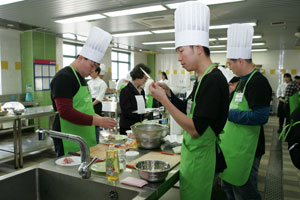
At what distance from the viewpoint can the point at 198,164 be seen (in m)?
1.34

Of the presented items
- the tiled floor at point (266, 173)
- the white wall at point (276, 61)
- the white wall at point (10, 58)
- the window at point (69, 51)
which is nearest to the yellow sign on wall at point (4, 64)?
the white wall at point (10, 58)

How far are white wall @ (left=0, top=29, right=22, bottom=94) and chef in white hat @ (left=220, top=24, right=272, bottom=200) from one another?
5931 mm

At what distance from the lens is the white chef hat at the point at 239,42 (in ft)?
6.68

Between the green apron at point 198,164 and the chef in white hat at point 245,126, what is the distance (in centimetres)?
62

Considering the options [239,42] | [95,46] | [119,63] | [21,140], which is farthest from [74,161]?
[119,63]

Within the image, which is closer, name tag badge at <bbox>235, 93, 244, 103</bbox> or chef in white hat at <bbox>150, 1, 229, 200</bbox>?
chef in white hat at <bbox>150, 1, 229, 200</bbox>

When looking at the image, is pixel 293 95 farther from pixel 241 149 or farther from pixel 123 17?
pixel 241 149

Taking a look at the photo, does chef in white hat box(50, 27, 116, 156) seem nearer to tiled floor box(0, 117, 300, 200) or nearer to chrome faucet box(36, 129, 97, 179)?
chrome faucet box(36, 129, 97, 179)

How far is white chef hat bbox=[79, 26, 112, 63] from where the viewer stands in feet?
6.74

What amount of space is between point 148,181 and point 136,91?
5.84 ft

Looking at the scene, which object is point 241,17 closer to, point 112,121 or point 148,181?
point 112,121

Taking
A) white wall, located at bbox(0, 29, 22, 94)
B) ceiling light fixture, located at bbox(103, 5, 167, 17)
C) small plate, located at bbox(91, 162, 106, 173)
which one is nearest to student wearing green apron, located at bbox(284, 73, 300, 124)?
ceiling light fixture, located at bbox(103, 5, 167, 17)

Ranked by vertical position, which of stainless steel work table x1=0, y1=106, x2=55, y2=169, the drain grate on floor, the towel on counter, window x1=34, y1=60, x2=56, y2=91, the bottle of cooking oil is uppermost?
window x1=34, y1=60, x2=56, y2=91

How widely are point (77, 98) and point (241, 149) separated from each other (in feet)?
4.63
